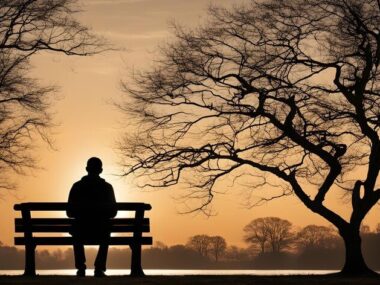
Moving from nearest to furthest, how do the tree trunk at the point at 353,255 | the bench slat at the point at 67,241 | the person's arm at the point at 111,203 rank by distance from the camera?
the person's arm at the point at 111,203
the bench slat at the point at 67,241
the tree trunk at the point at 353,255

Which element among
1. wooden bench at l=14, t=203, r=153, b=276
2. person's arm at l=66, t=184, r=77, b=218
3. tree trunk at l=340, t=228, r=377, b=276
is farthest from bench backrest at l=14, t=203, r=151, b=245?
tree trunk at l=340, t=228, r=377, b=276

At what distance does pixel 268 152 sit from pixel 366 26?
5610 mm

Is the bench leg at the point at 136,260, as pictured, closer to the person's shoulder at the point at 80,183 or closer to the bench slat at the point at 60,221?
the bench slat at the point at 60,221

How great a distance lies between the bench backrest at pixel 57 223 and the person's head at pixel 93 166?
204 cm

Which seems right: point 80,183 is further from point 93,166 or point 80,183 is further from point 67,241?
point 67,241

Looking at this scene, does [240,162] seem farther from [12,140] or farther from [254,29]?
[12,140]

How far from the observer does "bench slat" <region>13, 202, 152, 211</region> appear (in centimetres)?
1716

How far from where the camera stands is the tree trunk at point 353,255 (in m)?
26.6

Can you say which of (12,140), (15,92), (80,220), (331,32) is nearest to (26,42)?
(15,92)

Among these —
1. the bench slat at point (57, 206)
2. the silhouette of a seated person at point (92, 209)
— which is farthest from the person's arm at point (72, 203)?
the bench slat at point (57, 206)

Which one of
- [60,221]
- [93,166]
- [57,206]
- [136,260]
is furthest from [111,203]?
[136,260]

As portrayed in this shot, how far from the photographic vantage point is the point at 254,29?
26.8 m

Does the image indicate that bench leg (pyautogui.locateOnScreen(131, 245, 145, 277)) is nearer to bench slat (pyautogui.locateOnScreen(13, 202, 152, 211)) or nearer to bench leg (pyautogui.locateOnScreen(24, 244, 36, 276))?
bench slat (pyautogui.locateOnScreen(13, 202, 152, 211))

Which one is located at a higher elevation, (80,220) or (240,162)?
(240,162)
